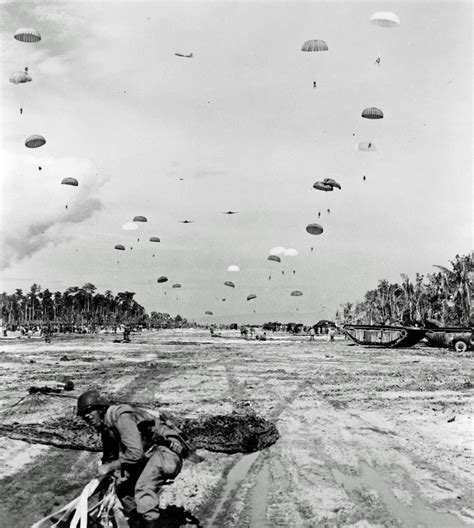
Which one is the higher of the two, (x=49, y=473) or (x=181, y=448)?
(x=181, y=448)

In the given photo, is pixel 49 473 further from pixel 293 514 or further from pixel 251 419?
pixel 251 419

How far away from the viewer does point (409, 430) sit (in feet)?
38.6

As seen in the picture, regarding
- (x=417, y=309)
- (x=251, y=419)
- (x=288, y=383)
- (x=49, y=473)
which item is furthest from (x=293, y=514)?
(x=417, y=309)

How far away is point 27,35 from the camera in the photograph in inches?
879

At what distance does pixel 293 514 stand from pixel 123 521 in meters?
2.18

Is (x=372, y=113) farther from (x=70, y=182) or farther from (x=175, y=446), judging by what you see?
(x=175, y=446)

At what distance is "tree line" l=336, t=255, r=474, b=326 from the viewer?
5731 centimetres

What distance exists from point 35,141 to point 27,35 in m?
5.20

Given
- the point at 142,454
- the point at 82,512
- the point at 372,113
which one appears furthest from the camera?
the point at 372,113

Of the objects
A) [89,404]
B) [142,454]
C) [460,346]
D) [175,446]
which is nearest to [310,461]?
[175,446]

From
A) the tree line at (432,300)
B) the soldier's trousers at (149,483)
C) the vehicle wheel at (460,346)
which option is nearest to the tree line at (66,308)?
the tree line at (432,300)

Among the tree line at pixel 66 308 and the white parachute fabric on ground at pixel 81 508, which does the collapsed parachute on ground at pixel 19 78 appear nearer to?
the white parachute fabric on ground at pixel 81 508

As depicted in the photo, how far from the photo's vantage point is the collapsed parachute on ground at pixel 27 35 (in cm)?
2208

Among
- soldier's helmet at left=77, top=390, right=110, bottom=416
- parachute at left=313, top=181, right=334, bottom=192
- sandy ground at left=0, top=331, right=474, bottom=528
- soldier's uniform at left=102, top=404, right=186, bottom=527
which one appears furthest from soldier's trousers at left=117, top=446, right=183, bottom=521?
parachute at left=313, top=181, right=334, bottom=192
